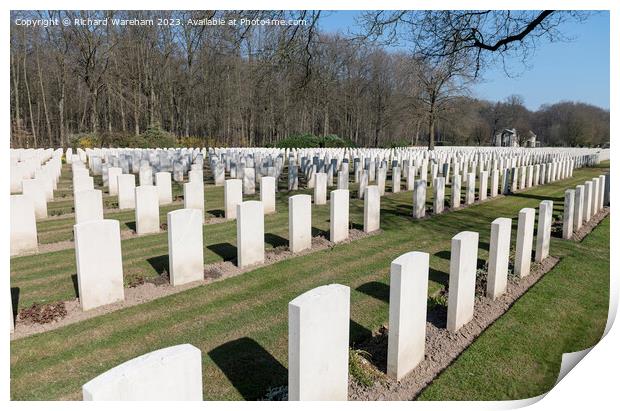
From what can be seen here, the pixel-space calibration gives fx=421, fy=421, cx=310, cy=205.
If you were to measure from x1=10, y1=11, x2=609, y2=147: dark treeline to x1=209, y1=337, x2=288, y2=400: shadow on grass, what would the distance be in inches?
220

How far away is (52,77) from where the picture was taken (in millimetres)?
19500

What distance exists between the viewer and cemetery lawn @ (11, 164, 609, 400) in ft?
11.4

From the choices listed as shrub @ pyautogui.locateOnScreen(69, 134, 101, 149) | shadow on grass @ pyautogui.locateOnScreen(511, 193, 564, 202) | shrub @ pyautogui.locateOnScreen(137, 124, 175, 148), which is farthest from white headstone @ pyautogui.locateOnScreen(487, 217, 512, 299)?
shrub @ pyautogui.locateOnScreen(137, 124, 175, 148)

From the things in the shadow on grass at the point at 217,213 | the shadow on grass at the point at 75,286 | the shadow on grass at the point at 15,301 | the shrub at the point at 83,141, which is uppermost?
the shrub at the point at 83,141

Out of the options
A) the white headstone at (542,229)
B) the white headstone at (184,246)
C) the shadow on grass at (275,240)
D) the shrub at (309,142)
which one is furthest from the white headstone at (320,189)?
the shrub at (309,142)

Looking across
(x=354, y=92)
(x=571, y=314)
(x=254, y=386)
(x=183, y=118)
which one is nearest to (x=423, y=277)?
(x=254, y=386)

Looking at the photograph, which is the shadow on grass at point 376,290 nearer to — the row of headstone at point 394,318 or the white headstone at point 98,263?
the row of headstone at point 394,318

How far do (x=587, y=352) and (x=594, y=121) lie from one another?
7977 millimetres

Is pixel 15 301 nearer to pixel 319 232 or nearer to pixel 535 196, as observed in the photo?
pixel 319 232

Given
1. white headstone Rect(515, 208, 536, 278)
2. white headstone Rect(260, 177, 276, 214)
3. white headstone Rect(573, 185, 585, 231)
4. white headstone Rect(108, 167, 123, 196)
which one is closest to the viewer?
white headstone Rect(515, 208, 536, 278)

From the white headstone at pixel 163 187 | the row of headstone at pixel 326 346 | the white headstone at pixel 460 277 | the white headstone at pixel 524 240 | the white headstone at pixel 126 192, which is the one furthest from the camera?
the white headstone at pixel 163 187

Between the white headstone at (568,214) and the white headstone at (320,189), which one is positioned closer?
the white headstone at (568,214)

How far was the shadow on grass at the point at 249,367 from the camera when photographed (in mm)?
3357

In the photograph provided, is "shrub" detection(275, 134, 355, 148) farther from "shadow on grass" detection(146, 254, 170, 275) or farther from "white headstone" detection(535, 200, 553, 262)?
"white headstone" detection(535, 200, 553, 262)
